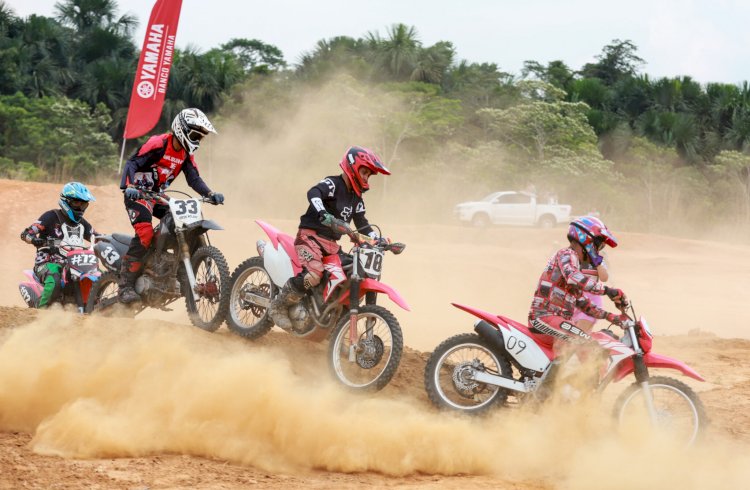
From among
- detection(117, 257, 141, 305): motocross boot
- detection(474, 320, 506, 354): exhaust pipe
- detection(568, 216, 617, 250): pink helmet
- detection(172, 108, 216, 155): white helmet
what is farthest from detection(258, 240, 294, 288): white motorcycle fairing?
detection(568, 216, 617, 250): pink helmet

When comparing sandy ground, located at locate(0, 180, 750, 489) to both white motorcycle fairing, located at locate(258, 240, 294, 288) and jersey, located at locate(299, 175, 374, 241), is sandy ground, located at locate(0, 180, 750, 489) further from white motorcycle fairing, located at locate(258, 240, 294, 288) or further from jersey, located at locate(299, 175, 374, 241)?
jersey, located at locate(299, 175, 374, 241)

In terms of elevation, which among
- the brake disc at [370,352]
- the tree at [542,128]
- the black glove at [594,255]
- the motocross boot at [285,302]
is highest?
the tree at [542,128]

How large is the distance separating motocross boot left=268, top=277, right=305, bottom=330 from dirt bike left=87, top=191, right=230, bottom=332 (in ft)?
2.10

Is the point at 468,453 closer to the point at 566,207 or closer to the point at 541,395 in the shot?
the point at 541,395

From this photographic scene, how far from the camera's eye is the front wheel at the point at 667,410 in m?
6.71

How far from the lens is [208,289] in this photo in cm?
838

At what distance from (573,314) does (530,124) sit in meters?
32.3

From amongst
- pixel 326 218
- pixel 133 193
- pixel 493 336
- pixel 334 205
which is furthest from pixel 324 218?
pixel 133 193

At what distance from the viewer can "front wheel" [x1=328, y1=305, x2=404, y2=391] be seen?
281 inches

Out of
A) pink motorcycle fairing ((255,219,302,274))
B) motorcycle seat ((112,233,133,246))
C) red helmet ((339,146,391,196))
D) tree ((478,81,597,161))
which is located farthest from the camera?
tree ((478,81,597,161))

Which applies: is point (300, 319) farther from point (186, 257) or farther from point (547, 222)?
point (547, 222)

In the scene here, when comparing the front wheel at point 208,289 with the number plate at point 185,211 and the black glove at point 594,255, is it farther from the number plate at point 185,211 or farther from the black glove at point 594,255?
the black glove at point 594,255

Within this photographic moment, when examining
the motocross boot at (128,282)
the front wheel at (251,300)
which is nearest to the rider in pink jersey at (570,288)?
the front wheel at (251,300)

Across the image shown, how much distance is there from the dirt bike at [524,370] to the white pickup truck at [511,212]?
77.8ft
